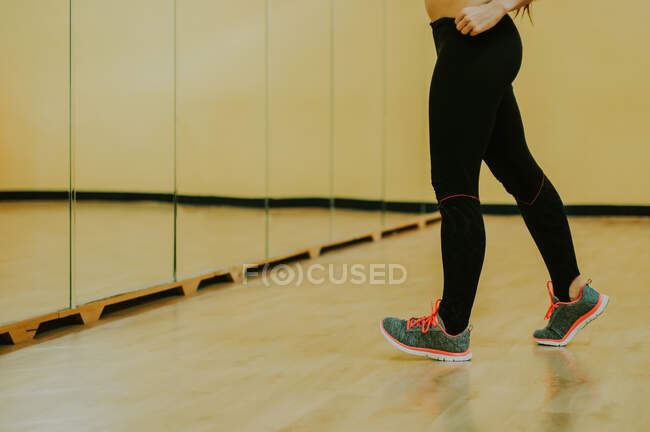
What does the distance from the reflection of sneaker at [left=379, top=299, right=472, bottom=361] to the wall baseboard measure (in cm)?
92

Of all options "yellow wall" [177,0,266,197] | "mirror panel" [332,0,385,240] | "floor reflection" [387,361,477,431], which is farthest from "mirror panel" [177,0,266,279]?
"floor reflection" [387,361,477,431]

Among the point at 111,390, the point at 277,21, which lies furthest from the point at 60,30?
the point at 277,21

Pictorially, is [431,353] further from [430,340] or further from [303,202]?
[303,202]

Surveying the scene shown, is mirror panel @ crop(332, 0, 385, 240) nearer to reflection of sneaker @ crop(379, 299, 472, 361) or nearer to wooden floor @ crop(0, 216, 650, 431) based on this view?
wooden floor @ crop(0, 216, 650, 431)

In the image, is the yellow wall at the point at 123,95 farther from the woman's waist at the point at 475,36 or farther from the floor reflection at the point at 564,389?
the floor reflection at the point at 564,389

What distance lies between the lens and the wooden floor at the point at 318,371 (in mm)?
1410

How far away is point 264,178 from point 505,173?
156 centimetres

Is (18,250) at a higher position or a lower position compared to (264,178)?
lower

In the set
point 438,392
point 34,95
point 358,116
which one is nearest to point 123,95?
point 34,95

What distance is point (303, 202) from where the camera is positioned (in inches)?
143

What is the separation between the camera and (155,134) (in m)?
2.53

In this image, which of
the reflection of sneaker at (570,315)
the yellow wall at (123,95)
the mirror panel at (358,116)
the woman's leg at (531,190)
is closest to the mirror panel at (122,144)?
the yellow wall at (123,95)

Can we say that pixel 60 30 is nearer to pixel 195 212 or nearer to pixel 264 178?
pixel 195 212

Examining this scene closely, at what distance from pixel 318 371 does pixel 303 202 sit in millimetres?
1941
